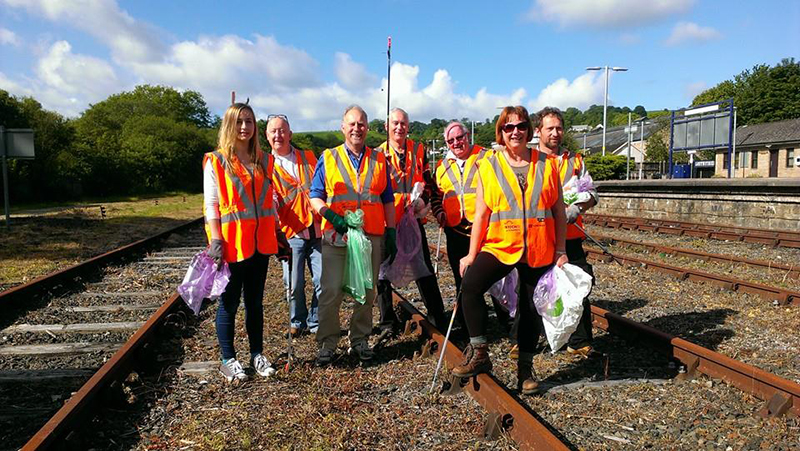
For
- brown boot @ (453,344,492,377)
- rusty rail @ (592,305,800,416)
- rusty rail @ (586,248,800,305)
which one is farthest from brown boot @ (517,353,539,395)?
rusty rail @ (586,248,800,305)

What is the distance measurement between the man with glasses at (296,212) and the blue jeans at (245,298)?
679 mm

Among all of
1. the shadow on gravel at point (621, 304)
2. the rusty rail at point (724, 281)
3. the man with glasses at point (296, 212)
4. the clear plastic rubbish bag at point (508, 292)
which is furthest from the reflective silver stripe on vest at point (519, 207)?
the rusty rail at point (724, 281)

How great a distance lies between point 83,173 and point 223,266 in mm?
33473

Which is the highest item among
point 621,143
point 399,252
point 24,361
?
point 621,143

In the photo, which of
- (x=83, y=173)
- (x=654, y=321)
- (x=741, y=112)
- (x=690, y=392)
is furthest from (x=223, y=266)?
(x=741, y=112)

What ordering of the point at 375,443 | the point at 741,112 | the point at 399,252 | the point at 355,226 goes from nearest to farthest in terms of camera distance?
1. the point at 375,443
2. the point at 355,226
3. the point at 399,252
4. the point at 741,112

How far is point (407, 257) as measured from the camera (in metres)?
5.54

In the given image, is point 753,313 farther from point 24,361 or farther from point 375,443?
point 24,361

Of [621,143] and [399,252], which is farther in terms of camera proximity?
[621,143]

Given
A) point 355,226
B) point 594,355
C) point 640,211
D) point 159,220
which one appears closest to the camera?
point 355,226

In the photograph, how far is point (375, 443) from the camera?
3512 mm

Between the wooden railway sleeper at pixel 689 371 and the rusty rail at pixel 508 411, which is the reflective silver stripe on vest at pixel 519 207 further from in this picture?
the wooden railway sleeper at pixel 689 371

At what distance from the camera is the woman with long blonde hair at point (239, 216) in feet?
14.1

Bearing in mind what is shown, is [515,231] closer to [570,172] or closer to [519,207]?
[519,207]
